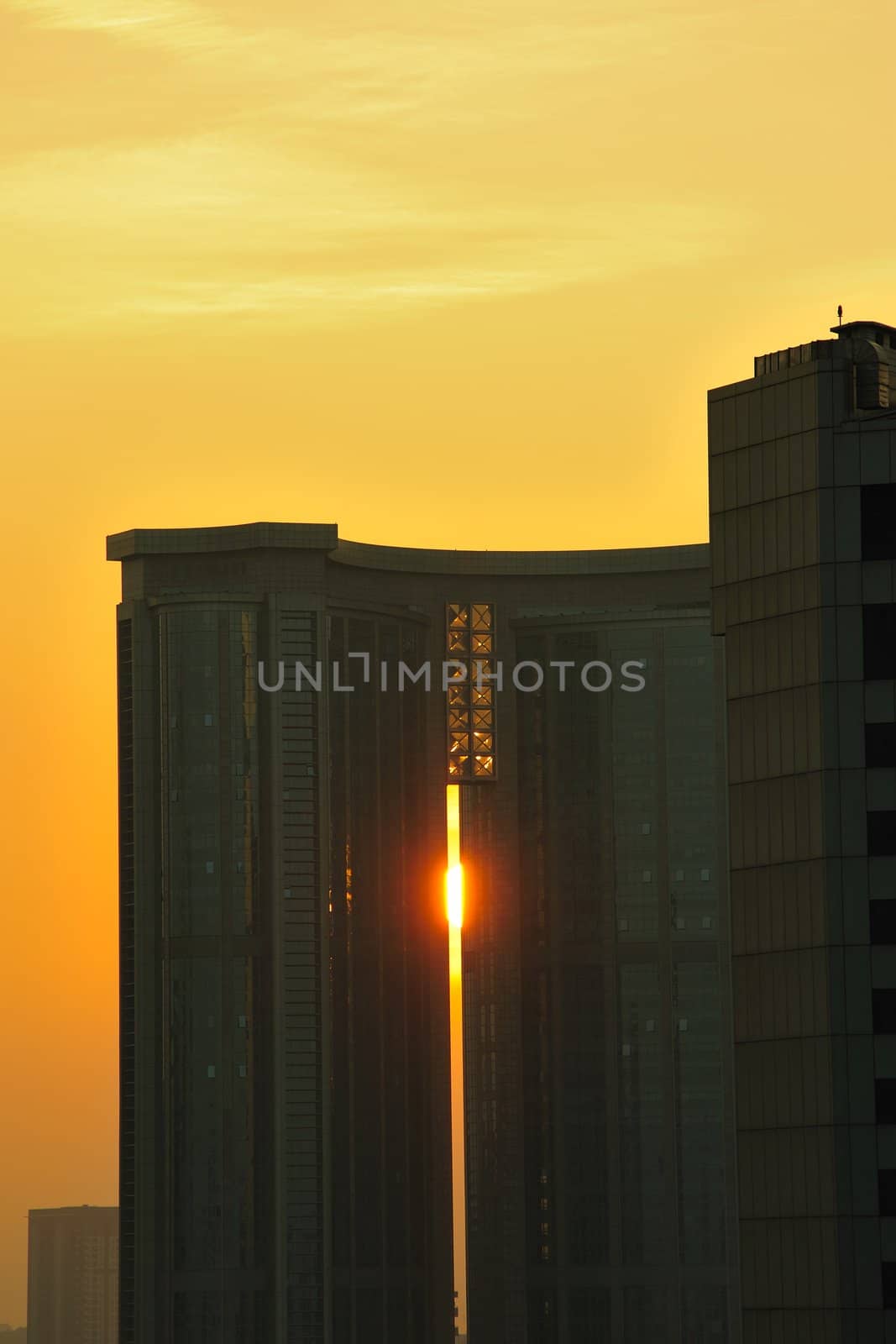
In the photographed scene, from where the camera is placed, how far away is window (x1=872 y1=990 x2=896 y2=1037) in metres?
151

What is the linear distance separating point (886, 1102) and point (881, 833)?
1351cm

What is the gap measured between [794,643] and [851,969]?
17401 millimetres

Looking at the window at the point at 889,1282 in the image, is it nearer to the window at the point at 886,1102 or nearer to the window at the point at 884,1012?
the window at the point at 886,1102

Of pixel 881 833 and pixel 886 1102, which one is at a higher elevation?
pixel 881 833

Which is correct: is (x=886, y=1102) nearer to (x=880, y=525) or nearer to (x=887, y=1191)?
(x=887, y=1191)

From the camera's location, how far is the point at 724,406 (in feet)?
536

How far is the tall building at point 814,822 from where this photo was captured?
150m

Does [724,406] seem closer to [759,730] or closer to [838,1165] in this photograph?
[759,730]

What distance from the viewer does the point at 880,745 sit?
153875 mm

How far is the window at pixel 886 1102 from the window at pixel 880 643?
20693mm

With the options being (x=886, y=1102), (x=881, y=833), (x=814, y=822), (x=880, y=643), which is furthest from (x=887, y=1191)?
(x=880, y=643)

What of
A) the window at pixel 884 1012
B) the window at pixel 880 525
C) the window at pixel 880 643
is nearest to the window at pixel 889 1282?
the window at pixel 884 1012

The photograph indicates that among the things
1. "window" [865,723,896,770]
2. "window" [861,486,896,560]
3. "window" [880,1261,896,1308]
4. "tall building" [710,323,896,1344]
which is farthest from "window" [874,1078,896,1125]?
"window" [861,486,896,560]

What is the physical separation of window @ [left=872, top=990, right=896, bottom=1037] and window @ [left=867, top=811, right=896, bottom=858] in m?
7.04
